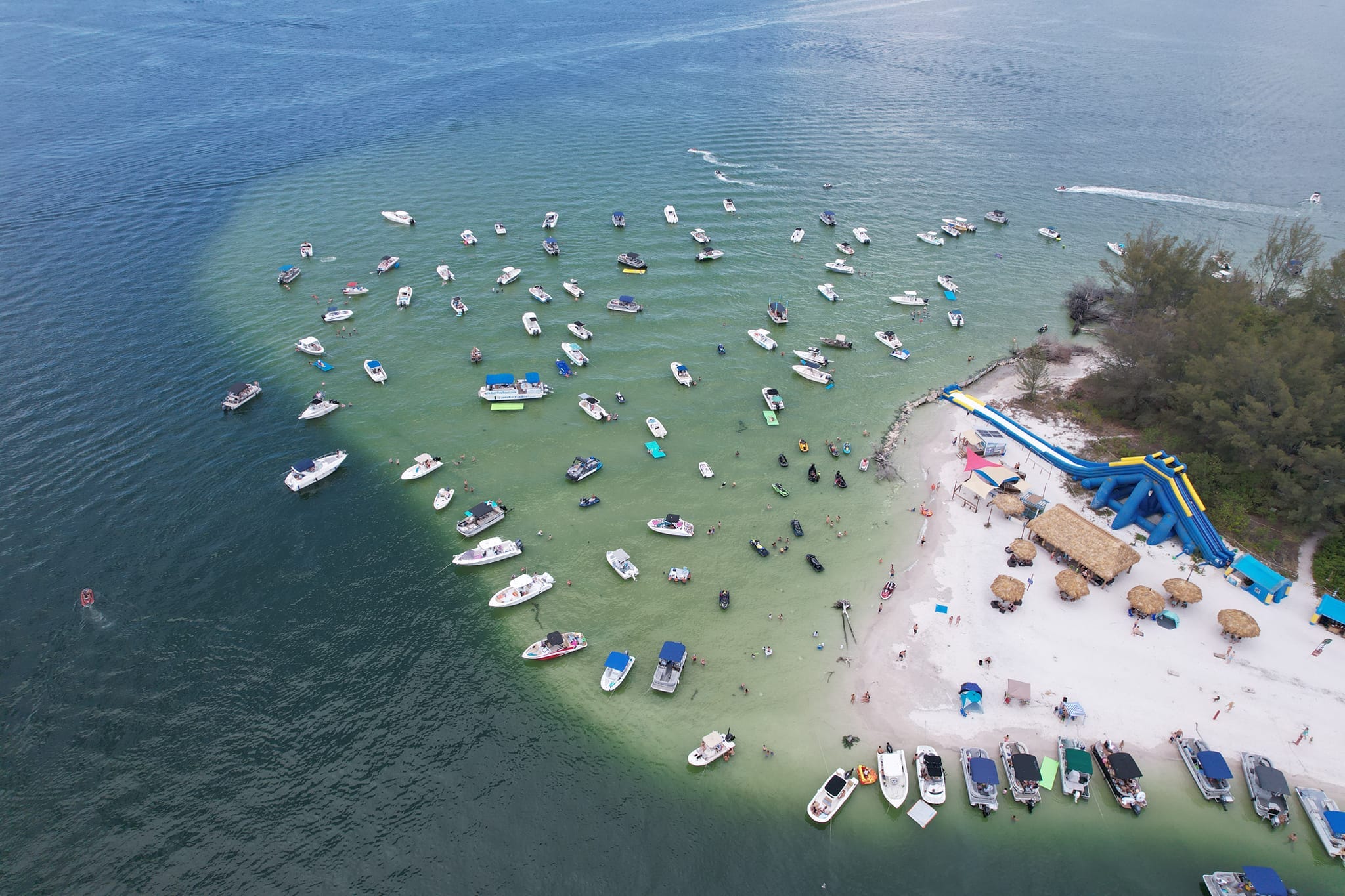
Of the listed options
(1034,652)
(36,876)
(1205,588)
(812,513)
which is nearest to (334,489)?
(36,876)

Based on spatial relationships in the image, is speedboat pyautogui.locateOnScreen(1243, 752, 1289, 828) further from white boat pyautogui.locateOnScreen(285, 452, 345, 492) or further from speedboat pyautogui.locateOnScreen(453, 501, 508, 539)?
white boat pyautogui.locateOnScreen(285, 452, 345, 492)

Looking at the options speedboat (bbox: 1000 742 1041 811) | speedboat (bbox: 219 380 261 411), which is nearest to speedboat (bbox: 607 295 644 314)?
speedboat (bbox: 219 380 261 411)

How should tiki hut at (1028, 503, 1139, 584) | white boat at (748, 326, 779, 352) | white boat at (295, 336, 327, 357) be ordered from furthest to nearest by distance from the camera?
1. white boat at (748, 326, 779, 352)
2. white boat at (295, 336, 327, 357)
3. tiki hut at (1028, 503, 1139, 584)

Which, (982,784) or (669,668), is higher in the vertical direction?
(982,784)

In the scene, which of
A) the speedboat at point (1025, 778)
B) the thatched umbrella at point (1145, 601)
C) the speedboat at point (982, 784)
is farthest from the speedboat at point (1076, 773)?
the thatched umbrella at point (1145, 601)

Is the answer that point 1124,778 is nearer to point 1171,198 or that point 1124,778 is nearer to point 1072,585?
point 1072,585

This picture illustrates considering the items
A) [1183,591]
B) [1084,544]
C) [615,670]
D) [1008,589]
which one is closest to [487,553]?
[615,670]
